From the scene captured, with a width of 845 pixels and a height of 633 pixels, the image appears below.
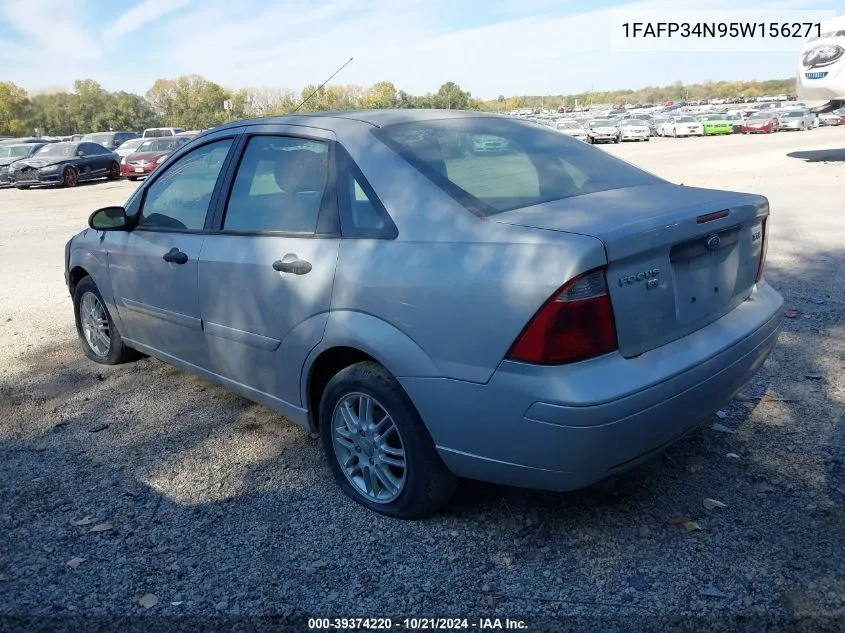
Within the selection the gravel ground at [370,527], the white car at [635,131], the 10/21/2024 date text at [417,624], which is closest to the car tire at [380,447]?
the gravel ground at [370,527]

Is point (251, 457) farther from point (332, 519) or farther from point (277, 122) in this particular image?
point (277, 122)

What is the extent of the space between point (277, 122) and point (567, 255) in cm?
194

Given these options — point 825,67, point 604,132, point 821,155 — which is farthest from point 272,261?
point 604,132

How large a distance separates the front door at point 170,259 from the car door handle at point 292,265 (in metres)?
0.75

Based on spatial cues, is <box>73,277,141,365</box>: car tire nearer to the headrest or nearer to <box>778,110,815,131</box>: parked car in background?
the headrest

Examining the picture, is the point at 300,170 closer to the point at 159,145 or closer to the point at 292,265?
the point at 292,265

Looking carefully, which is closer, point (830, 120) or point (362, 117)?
point (362, 117)

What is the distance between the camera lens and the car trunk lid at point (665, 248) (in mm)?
2664

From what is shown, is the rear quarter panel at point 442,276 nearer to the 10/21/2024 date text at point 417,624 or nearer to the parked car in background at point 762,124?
the 10/21/2024 date text at point 417,624

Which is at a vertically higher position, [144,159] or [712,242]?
[712,242]

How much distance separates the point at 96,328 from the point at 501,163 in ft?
A: 11.3

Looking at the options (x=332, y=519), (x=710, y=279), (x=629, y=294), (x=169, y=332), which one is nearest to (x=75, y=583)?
(x=332, y=519)

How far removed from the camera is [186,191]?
14.1ft

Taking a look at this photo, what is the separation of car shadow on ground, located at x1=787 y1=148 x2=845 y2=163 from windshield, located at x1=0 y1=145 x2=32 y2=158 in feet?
86.9
